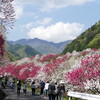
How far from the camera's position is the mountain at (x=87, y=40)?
155188 mm

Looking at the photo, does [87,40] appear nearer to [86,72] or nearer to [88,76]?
[86,72]

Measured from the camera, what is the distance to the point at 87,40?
559 feet

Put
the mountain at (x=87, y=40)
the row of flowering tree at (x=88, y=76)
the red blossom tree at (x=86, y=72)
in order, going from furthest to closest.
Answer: the mountain at (x=87, y=40) < the red blossom tree at (x=86, y=72) < the row of flowering tree at (x=88, y=76)

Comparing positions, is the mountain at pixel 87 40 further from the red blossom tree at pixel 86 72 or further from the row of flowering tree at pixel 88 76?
the row of flowering tree at pixel 88 76

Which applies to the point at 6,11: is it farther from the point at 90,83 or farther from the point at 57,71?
the point at 57,71

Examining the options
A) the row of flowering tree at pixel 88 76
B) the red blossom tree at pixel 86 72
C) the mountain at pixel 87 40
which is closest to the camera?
the row of flowering tree at pixel 88 76

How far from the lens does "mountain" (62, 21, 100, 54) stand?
155 m

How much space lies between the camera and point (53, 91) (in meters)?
21.8

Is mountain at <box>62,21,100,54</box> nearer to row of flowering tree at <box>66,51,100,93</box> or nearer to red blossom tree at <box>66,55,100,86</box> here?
red blossom tree at <box>66,55,100,86</box>

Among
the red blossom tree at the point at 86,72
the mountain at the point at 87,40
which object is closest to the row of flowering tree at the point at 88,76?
the red blossom tree at the point at 86,72

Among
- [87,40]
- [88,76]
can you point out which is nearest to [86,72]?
[88,76]

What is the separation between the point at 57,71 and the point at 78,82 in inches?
681

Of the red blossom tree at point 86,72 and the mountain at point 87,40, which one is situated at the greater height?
the mountain at point 87,40

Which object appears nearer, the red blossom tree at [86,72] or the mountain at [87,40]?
the red blossom tree at [86,72]
